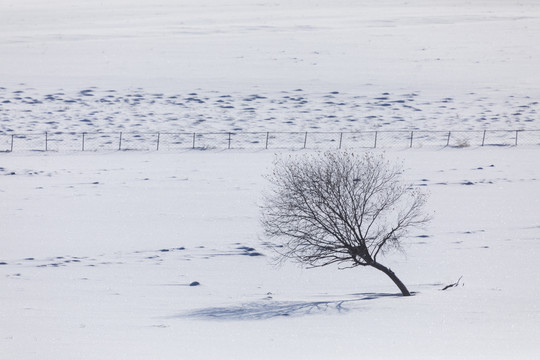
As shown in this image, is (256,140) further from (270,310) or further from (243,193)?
(270,310)

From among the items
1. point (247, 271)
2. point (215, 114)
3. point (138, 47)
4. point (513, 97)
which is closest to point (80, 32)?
point (138, 47)

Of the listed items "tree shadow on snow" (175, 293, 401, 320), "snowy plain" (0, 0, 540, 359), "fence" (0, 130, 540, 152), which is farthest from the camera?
"fence" (0, 130, 540, 152)

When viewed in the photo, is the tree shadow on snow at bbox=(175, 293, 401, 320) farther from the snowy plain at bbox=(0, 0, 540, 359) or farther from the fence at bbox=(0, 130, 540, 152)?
the fence at bbox=(0, 130, 540, 152)

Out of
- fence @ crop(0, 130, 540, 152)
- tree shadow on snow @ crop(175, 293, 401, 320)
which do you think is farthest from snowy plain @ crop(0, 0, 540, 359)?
fence @ crop(0, 130, 540, 152)

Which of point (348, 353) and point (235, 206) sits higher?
point (348, 353)

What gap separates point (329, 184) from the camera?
24.5 meters

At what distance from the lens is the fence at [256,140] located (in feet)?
A: 174

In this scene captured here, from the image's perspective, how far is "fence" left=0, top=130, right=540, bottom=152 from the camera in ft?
174

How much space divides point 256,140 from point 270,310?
106ft

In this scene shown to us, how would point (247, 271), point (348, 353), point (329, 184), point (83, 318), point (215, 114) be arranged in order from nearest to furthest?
1. point (348, 353)
2. point (83, 318)
3. point (329, 184)
4. point (247, 271)
5. point (215, 114)

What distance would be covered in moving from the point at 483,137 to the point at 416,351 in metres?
37.4

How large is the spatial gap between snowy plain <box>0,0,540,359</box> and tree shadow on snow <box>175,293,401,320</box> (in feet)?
0.31

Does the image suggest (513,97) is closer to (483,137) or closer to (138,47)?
(483,137)

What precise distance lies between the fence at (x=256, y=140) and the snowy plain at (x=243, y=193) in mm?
1879
